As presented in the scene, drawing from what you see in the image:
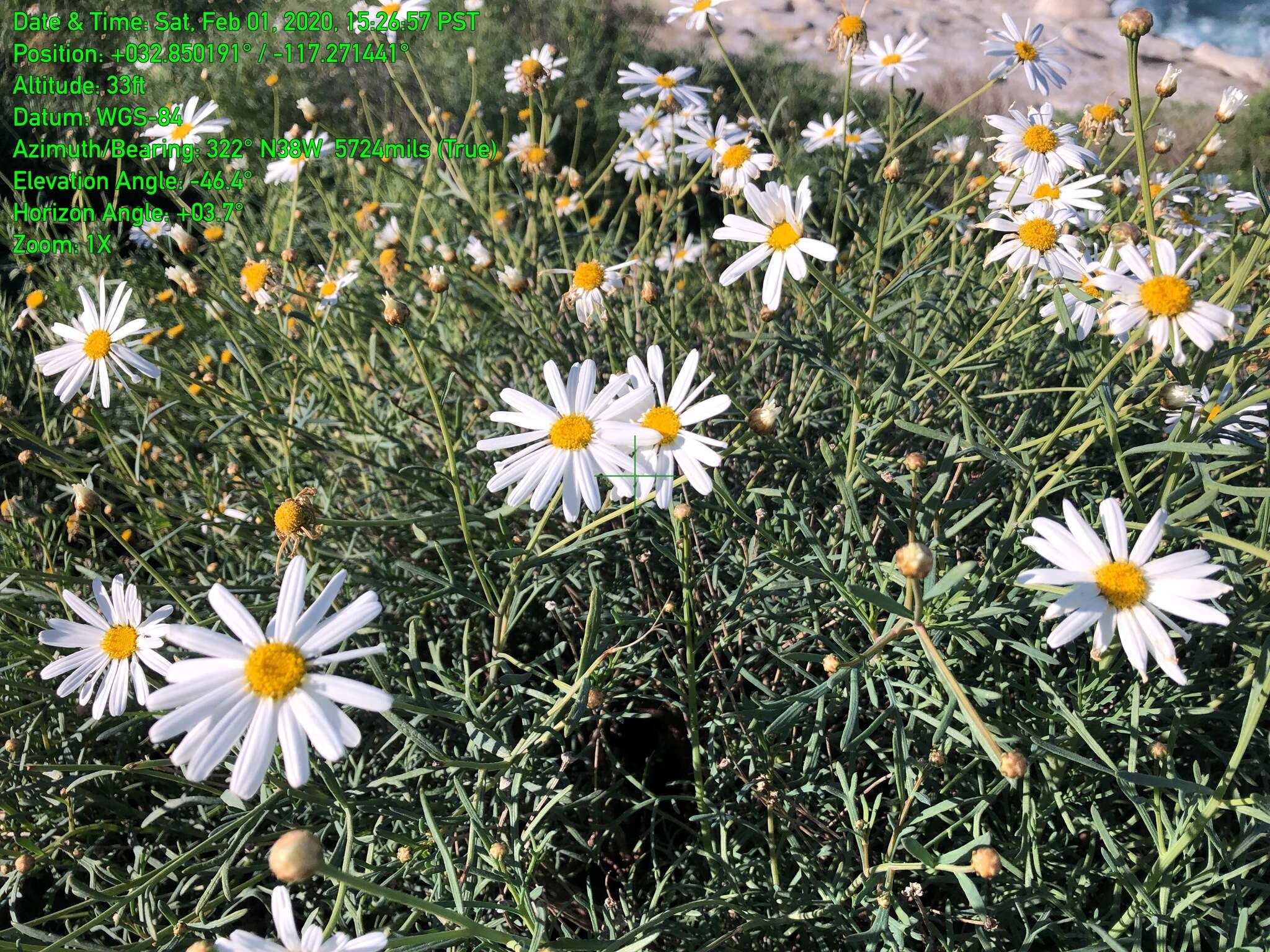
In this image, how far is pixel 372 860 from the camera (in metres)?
1.53

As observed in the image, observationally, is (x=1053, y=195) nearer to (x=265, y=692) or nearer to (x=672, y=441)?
(x=672, y=441)

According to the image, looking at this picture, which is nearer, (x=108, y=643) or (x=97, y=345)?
(x=108, y=643)

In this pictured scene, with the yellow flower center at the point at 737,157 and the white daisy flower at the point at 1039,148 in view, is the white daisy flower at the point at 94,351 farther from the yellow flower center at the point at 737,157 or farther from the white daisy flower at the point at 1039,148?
the white daisy flower at the point at 1039,148

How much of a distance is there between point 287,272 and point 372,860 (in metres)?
2.47

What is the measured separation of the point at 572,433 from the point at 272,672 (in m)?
0.60

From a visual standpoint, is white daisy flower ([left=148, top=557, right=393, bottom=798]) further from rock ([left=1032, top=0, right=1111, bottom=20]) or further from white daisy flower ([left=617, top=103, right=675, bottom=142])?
rock ([left=1032, top=0, right=1111, bottom=20])

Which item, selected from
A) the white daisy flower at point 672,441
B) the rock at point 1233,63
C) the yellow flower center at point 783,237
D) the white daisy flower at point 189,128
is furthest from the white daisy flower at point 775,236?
the rock at point 1233,63

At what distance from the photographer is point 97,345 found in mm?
2018

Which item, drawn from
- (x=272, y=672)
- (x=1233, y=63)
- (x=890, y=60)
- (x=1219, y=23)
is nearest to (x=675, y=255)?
(x=890, y=60)

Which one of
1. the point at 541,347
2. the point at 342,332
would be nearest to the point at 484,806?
the point at 541,347

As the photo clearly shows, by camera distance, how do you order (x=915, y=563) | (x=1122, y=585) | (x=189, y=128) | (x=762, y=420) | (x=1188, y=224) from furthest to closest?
(x=189, y=128), (x=1188, y=224), (x=762, y=420), (x=1122, y=585), (x=915, y=563)

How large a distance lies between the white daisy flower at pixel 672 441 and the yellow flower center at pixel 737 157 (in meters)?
1.33

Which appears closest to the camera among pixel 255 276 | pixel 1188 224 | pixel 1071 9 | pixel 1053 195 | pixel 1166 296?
pixel 1166 296

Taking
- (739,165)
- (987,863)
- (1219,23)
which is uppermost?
(1219,23)
